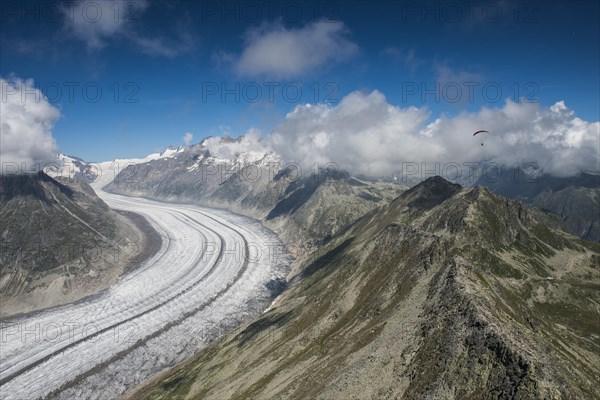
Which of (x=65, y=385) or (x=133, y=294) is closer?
(x=65, y=385)

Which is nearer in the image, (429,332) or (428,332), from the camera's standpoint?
(429,332)

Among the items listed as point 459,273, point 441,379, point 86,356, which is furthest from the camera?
point 86,356

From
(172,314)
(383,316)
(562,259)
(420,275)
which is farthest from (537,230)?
(172,314)

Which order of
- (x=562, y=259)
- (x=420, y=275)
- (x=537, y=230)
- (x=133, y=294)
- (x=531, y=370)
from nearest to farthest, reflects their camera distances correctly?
(x=531, y=370) → (x=420, y=275) → (x=562, y=259) → (x=537, y=230) → (x=133, y=294)

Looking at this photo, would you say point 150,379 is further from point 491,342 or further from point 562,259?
point 562,259

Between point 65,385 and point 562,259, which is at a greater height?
point 562,259

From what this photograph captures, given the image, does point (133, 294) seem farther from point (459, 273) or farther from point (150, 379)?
point (459, 273)

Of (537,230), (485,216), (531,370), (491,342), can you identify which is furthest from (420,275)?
(537,230)

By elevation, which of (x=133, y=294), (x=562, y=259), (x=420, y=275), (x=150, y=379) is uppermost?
(x=420, y=275)
